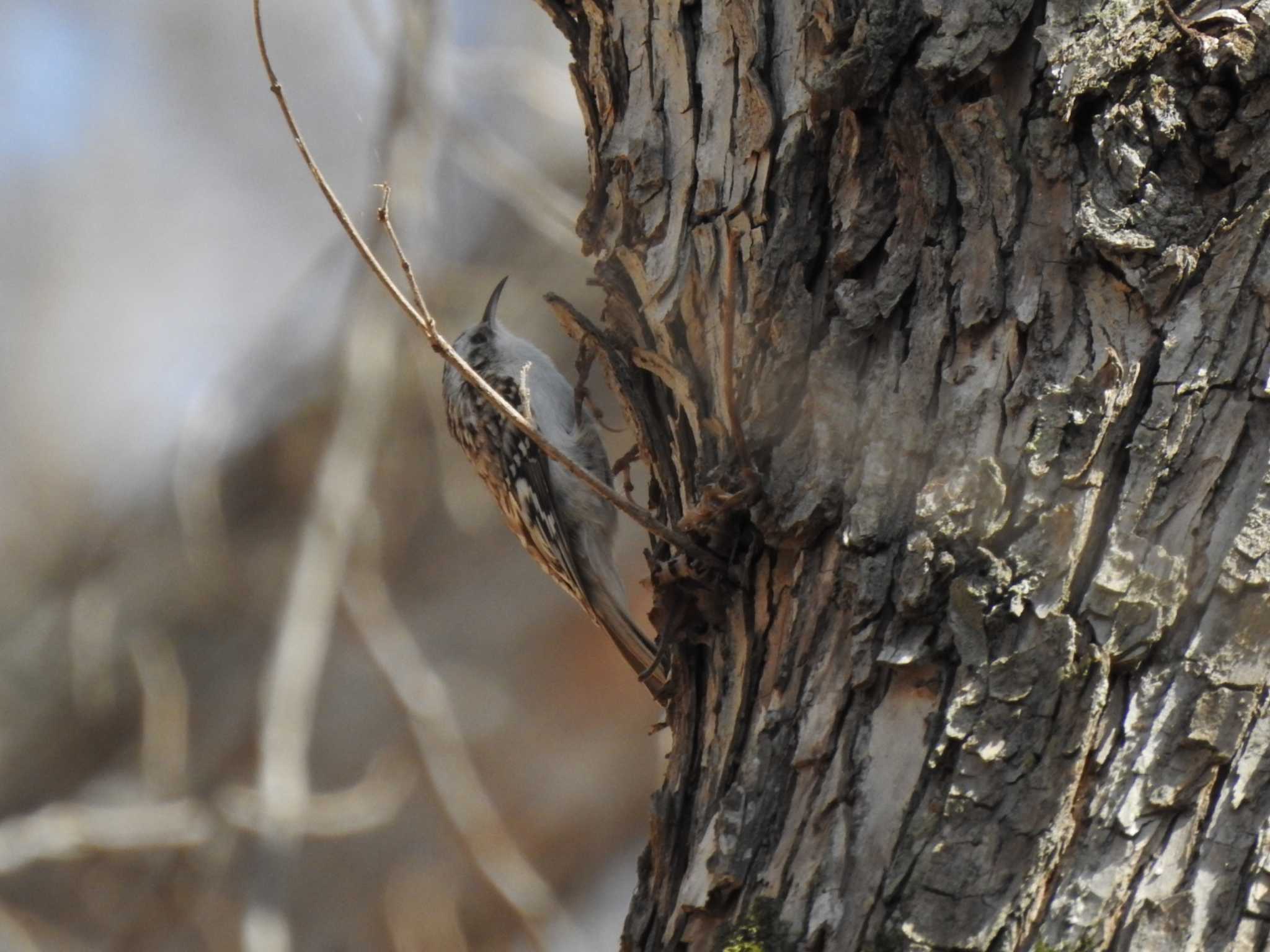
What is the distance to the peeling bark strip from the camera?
1.20 m

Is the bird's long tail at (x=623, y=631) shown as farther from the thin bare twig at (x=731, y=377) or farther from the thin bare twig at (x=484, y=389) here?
the thin bare twig at (x=731, y=377)

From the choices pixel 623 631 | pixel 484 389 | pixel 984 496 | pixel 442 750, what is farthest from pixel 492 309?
pixel 984 496

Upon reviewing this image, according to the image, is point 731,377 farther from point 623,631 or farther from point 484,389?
point 623,631

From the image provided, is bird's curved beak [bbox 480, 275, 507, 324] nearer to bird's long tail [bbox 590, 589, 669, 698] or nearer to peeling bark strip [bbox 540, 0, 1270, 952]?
bird's long tail [bbox 590, 589, 669, 698]

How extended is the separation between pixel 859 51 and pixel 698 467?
0.52 m

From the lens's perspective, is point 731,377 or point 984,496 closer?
point 984,496

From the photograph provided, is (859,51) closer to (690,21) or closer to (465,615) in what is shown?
(690,21)

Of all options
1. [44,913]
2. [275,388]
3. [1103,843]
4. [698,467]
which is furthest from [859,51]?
[44,913]

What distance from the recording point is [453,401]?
13.1ft

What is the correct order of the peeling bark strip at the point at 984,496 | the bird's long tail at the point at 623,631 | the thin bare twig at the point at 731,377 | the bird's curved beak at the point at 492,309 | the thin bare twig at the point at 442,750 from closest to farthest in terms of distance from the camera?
1. the peeling bark strip at the point at 984,496
2. the thin bare twig at the point at 731,377
3. the bird's long tail at the point at 623,631
4. the bird's curved beak at the point at 492,309
5. the thin bare twig at the point at 442,750

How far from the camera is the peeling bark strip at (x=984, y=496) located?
1.20 m

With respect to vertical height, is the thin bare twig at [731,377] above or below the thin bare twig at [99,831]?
below

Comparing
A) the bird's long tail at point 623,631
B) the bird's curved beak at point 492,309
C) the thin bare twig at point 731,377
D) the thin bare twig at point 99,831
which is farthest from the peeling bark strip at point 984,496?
the thin bare twig at point 99,831

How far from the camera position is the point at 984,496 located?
1.32m
